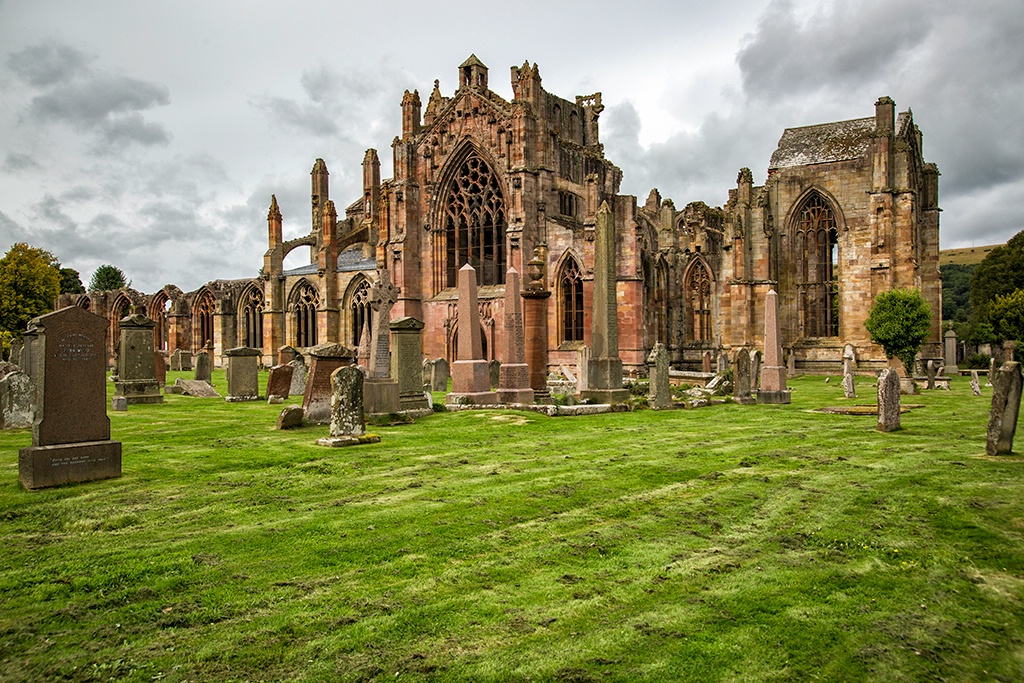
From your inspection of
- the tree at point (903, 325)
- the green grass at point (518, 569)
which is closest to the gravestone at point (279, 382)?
the green grass at point (518, 569)

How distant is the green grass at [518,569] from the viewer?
12.4 ft

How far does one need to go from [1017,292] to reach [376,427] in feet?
115

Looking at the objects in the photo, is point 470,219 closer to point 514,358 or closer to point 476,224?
point 476,224

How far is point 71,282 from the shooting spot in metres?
66.4

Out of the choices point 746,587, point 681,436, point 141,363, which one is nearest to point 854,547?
point 746,587

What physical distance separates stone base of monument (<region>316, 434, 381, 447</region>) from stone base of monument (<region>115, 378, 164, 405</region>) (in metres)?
9.26

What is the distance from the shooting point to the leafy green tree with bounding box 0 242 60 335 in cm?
3672

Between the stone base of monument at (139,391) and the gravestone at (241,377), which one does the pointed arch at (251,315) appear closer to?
the gravestone at (241,377)

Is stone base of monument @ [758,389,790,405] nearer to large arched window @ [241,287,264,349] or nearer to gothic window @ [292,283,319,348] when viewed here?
gothic window @ [292,283,319,348]

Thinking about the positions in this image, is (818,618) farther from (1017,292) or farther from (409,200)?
(1017,292)

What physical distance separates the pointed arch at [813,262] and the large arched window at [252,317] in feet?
107

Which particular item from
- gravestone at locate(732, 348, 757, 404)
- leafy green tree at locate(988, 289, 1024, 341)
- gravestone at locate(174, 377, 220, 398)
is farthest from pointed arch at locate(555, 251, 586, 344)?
leafy green tree at locate(988, 289, 1024, 341)

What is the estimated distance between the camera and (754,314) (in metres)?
32.4

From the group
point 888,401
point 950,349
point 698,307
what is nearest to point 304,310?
point 698,307
